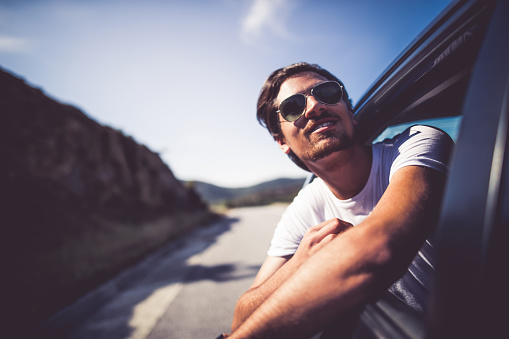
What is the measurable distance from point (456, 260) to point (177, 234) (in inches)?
468

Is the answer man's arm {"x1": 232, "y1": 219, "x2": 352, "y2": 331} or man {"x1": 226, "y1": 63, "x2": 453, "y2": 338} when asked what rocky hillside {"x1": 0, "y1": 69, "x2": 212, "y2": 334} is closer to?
man's arm {"x1": 232, "y1": 219, "x2": 352, "y2": 331}

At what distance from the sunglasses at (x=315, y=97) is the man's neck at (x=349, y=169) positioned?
1.52 feet

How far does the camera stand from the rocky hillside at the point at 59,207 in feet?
14.5

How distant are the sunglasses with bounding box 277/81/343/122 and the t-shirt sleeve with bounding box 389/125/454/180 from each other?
0.72 meters

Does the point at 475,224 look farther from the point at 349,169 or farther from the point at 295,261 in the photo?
the point at 349,169

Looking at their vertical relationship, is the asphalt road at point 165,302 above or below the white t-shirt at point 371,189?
below

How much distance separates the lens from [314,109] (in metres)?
1.63

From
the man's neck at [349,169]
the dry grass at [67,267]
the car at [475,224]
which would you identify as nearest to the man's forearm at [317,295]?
the car at [475,224]

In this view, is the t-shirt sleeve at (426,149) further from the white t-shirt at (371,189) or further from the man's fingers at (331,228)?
the man's fingers at (331,228)

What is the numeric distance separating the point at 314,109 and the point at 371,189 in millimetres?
746

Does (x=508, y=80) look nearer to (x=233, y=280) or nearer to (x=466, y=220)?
(x=466, y=220)

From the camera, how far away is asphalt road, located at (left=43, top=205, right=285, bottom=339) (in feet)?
9.80

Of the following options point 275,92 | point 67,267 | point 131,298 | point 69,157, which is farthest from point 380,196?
point 69,157

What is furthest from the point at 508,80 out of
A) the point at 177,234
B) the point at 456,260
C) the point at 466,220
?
the point at 177,234
